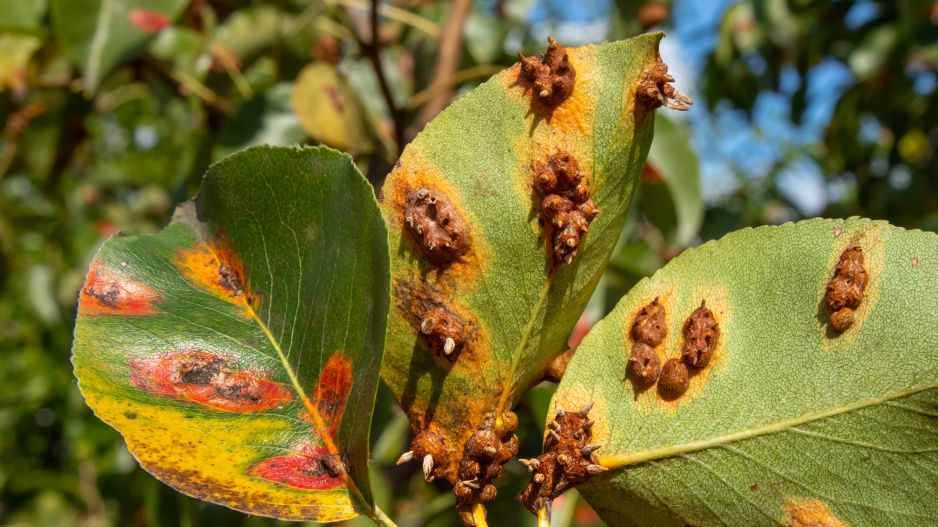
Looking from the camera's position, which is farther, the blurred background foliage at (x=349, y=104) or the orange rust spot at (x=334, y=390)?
the blurred background foliage at (x=349, y=104)

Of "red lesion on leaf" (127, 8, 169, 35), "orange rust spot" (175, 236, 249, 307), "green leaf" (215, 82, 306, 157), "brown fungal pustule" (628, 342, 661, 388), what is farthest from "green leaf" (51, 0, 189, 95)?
"brown fungal pustule" (628, 342, 661, 388)

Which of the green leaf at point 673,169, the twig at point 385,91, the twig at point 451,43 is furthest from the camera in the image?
the twig at point 451,43

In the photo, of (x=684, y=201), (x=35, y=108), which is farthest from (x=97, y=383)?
(x=35, y=108)

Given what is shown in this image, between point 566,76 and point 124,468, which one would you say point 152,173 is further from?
point 566,76

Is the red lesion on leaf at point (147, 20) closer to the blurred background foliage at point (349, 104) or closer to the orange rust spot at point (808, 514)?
the blurred background foliage at point (349, 104)

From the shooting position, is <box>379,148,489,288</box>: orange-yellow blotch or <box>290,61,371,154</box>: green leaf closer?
<box>379,148,489,288</box>: orange-yellow blotch

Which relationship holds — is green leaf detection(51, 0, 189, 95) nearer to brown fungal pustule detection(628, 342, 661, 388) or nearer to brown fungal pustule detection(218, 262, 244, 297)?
brown fungal pustule detection(218, 262, 244, 297)

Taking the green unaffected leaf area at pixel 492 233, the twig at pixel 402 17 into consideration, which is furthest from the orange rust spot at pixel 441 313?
the twig at pixel 402 17
